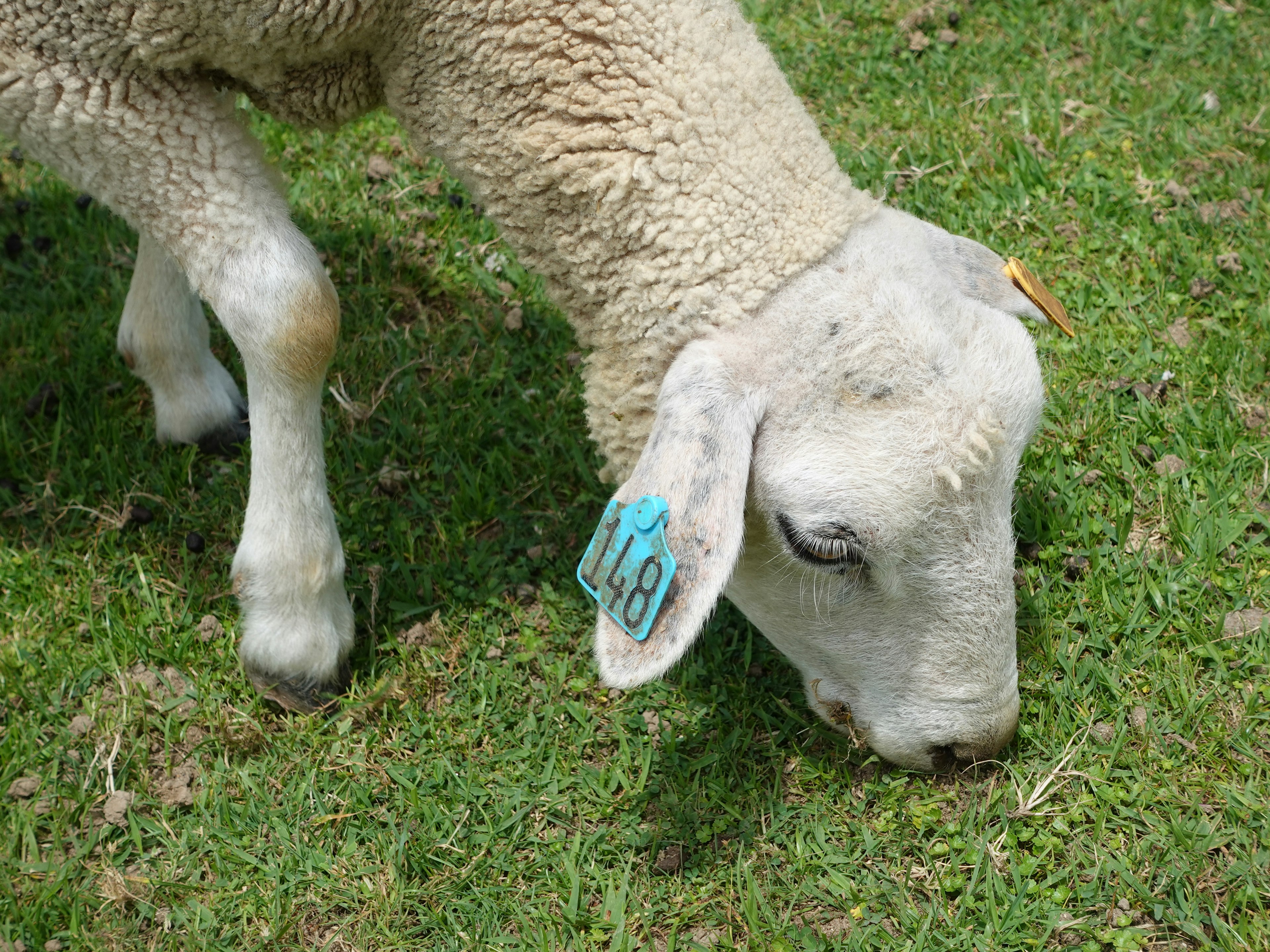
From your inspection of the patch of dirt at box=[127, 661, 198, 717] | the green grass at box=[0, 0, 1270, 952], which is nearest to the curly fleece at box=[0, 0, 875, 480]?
the green grass at box=[0, 0, 1270, 952]

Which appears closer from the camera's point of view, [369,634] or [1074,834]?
[1074,834]

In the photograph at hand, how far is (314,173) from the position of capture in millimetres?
5047

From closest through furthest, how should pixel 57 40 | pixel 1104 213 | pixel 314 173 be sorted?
pixel 57 40 → pixel 1104 213 → pixel 314 173

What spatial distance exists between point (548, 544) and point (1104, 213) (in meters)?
2.56

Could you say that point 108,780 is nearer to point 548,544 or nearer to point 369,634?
point 369,634

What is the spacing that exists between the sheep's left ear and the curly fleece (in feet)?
0.78

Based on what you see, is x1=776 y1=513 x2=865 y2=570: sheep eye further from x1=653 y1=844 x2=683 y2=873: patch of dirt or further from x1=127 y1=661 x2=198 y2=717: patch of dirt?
x1=127 y1=661 x2=198 y2=717: patch of dirt

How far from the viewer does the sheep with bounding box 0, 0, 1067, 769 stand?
2.59 m

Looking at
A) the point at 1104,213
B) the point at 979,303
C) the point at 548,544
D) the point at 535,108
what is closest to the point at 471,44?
the point at 535,108

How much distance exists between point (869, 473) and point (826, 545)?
0.20 metres

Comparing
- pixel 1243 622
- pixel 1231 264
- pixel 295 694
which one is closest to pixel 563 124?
pixel 295 694

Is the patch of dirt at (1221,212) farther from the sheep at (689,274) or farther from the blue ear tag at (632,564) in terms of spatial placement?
the blue ear tag at (632,564)

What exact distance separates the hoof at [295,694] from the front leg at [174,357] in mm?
1110

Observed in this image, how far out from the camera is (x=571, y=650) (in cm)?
361
